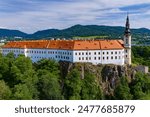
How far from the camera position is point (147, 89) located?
36.3 meters

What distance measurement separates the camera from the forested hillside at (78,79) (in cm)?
3302

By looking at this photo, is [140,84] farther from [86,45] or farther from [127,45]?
[86,45]

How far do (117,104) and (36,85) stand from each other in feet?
87.2

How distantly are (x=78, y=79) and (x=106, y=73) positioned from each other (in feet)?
12.9

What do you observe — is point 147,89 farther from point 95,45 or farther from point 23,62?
point 23,62

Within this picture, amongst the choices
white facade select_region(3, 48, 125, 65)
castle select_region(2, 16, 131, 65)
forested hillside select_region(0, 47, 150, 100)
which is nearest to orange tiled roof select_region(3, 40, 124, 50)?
castle select_region(2, 16, 131, 65)

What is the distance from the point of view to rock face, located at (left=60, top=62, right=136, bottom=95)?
123 feet

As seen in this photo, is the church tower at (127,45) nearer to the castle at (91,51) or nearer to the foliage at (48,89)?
the castle at (91,51)

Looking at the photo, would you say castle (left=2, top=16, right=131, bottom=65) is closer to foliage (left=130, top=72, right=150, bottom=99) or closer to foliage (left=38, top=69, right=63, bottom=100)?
foliage (left=130, top=72, right=150, bottom=99)

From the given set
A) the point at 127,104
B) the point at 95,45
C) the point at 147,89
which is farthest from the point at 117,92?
the point at 127,104

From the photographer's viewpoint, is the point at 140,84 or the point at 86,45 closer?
the point at 140,84

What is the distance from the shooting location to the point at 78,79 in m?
35.2

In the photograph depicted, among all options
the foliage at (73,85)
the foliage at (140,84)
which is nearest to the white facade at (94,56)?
the foliage at (140,84)

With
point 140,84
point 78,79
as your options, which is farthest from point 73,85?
point 140,84
